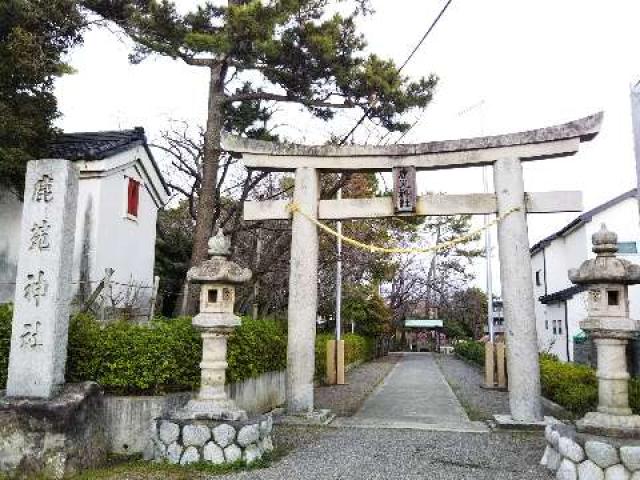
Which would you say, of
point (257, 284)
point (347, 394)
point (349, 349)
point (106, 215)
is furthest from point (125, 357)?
point (349, 349)

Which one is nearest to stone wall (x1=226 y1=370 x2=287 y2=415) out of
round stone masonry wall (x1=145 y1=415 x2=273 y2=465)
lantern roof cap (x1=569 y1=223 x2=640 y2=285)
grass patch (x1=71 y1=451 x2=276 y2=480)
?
round stone masonry wall (x1=145 y1=415 x2=273 y2=465)

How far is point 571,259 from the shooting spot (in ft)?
80.8

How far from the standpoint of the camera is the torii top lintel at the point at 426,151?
29.1 feet

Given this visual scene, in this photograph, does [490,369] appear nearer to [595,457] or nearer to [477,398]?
[477,398]

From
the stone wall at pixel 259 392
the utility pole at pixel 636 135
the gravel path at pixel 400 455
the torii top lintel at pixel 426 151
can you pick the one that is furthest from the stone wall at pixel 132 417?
the utility pole at pixel 636 135

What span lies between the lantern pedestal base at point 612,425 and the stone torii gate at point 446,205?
2487 mm

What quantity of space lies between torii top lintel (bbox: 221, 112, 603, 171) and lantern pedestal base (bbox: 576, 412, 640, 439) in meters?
4.62

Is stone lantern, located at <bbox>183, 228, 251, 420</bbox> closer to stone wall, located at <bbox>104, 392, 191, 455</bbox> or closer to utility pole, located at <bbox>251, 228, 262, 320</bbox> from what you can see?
stone wall, located at <bbox>104, 392, 191, 455</bbox>

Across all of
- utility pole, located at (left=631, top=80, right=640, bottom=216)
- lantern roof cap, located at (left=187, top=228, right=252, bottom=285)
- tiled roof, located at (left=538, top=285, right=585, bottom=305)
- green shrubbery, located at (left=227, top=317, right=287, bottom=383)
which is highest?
utility pole, located at (left=631, top=80, right=640, bottom=216)

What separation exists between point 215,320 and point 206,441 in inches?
60.7

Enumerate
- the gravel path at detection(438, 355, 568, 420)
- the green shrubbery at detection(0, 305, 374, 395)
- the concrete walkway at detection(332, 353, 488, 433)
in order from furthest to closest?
the gravel path at detection(438, 355, 568, 420)
the concrete walkway at detection(332, 353, 488, 433)
the green shrubbery at detection(0, 305, 374, 395)

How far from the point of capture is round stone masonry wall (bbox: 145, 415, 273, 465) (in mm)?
6465

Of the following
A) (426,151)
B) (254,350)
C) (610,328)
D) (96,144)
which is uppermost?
(96,144)

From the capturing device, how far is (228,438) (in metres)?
6.52
